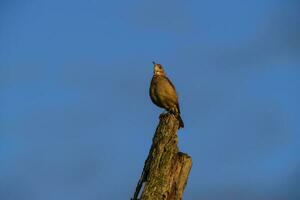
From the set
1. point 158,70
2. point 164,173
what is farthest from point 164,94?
point 164,173

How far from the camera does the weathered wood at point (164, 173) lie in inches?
399

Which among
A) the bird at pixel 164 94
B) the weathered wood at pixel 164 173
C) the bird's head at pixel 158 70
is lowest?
the weathered wood at pixel 164 173

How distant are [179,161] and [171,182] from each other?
361 mm

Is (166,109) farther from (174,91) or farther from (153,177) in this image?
(153,177)

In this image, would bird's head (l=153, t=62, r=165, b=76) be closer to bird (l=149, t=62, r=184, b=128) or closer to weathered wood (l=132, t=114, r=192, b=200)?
bird (l=149, t=62, r=184, b=128)

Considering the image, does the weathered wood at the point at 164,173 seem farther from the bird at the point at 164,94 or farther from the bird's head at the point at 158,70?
the bird's head at the point at 158,70

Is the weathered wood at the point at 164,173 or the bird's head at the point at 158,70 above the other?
the bird's head at the point at 158,70

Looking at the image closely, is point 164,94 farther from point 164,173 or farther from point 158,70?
point 164,173

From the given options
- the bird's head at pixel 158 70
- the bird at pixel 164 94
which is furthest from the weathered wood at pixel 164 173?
the bird's head at pixel 158 70

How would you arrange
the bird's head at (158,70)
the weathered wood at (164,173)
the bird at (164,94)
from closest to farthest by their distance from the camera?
the weathered wood at (164,173) → the bird at (164,94) → the bird's head at (158,70)

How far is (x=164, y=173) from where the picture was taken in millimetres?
10172

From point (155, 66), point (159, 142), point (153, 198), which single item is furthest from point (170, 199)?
point (155, 66)

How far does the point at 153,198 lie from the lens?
10188 mm

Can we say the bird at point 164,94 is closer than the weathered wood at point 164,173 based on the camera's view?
No
